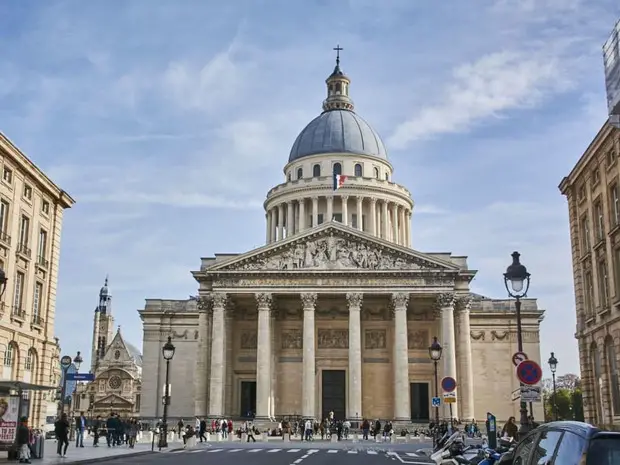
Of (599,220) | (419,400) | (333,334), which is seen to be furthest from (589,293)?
(333,334)

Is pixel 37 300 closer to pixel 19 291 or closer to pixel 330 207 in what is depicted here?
pixel 19 291

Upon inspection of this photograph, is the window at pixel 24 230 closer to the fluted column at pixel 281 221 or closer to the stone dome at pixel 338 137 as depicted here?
the fluted column at pixel 281 221

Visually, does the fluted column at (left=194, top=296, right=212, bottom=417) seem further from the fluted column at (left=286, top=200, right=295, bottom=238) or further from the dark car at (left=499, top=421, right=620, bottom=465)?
the dark car at (left=499, top=421, right=620, bottom=465)

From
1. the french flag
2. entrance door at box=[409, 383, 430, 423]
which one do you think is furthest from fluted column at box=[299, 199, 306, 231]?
entrance door at box=[409, 383, 430, 423]

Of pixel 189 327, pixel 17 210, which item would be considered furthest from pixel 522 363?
pixel 189 327

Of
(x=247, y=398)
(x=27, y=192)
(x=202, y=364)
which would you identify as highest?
(x=27, y=192)

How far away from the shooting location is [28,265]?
3947 cm

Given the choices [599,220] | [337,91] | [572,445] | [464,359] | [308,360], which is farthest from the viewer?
[337,91]

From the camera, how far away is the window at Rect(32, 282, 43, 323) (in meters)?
40.5

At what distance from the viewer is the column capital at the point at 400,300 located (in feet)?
197

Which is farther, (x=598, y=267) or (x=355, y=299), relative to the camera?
(x=355, y=299)

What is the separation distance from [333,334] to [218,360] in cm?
1084

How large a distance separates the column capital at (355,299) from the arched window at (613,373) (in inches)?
1104

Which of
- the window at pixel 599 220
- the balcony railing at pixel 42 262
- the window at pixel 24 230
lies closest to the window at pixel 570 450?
the window at pixel 599 220
